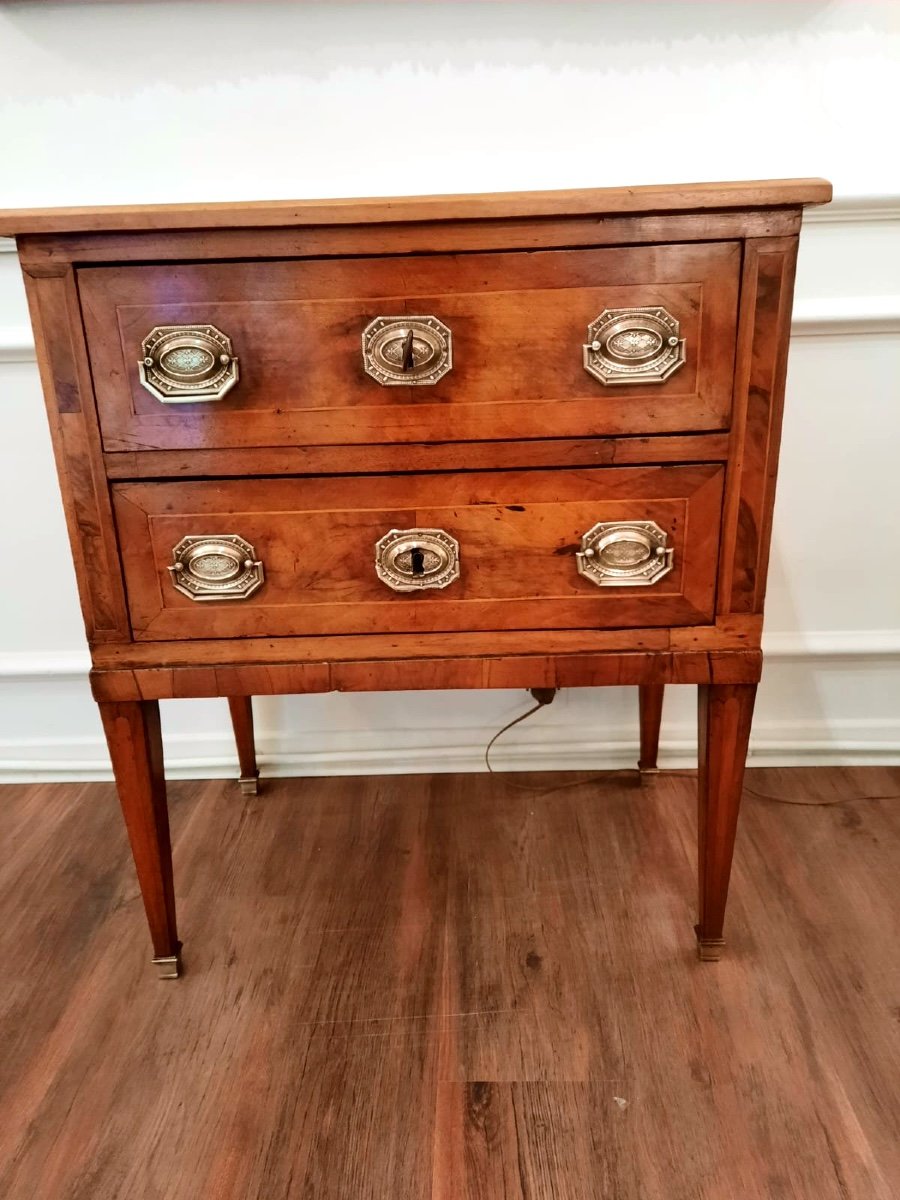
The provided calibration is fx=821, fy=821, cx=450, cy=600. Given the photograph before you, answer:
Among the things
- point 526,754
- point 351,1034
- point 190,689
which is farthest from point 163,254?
point 526,754

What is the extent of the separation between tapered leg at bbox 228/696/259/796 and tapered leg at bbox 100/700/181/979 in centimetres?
39

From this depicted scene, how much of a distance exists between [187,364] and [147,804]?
1.76 ft

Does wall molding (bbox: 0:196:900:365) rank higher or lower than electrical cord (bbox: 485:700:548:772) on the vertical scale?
higher

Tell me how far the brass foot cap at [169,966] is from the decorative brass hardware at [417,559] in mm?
614

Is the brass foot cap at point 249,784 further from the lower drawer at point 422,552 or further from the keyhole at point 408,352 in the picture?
the keyhole at point 408,352

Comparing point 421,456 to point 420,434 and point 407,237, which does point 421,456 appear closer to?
point 420,434

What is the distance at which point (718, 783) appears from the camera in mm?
1005

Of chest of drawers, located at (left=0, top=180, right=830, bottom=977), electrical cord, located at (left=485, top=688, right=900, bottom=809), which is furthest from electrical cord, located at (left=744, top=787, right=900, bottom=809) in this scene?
chest of drawers, located at (left=0, top=180, right=830, bottom=977)

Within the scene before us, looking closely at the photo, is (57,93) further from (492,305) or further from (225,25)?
(492,305)

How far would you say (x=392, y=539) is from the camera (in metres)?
0.90

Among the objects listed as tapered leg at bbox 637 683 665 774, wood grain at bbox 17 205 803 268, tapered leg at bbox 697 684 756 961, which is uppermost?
wood grain at bbox 17 205 803 268

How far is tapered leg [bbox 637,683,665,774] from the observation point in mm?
1433

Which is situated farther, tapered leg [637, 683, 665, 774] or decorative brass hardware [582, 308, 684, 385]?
tapered leg [637, 683, 665, 774]

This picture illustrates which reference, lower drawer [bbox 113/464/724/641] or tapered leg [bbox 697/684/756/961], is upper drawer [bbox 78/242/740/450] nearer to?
lower drawer [bbox 113/464/724/641]
